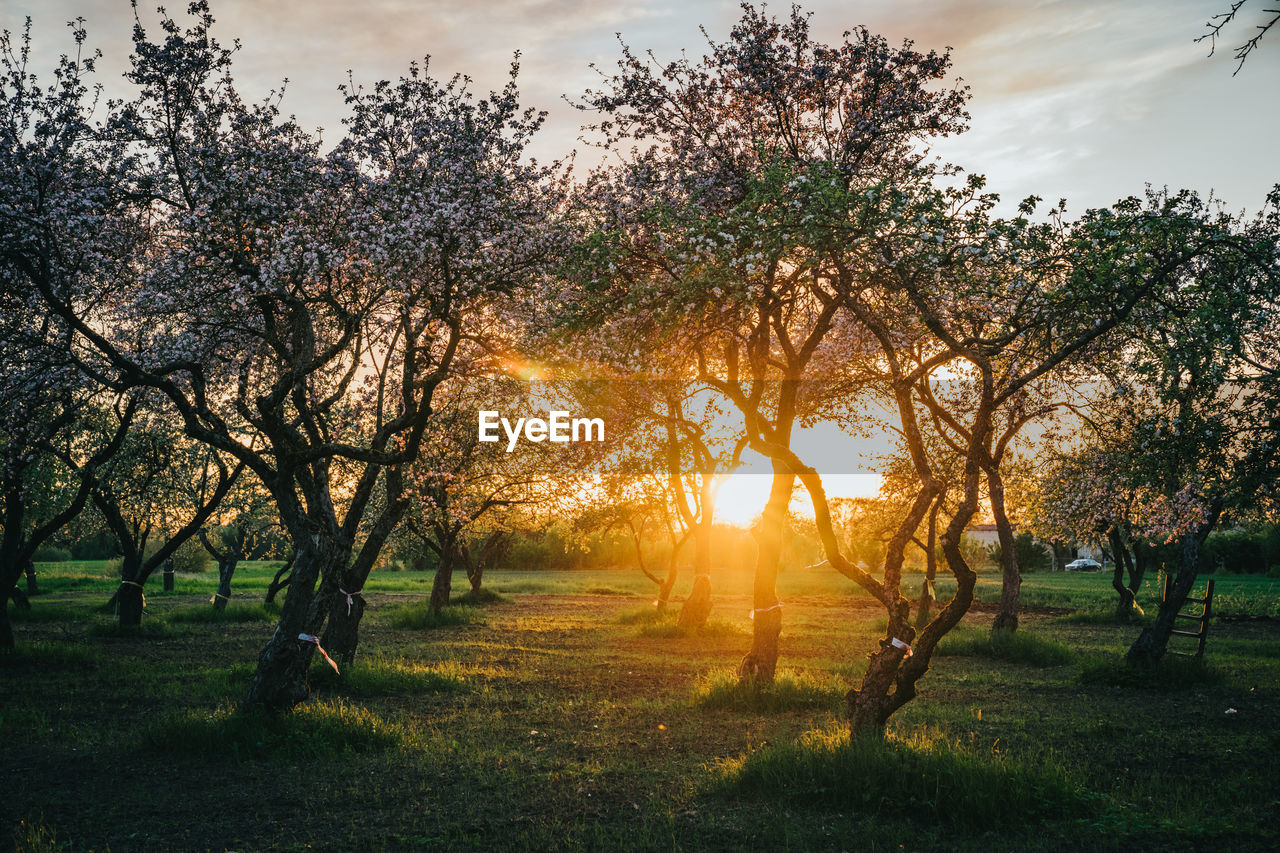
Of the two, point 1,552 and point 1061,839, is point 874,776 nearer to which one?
point 1061,839

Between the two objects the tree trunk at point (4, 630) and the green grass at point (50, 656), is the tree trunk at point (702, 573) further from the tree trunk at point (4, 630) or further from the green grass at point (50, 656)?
the tree trunk at point (4, 630)

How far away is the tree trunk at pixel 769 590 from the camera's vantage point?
680 inches

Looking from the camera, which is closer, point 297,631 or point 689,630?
point 297,631

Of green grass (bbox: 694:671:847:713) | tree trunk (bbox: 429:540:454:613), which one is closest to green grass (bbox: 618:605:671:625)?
tree trunk (bbox: 429:540:454:613)

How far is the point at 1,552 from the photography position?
2231 cm

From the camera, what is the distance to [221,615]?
35.9 m

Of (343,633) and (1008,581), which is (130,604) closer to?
(343,633)

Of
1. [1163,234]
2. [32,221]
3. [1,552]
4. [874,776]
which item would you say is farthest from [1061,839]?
[1,552]

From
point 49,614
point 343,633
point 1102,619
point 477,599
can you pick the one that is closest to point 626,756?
point 343,633

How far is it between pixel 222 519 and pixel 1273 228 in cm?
3981

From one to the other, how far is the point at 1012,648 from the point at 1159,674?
5608mm

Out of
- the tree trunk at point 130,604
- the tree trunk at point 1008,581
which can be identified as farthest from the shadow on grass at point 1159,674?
the tree trunk at point 130,604

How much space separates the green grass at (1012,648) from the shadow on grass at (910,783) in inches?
609

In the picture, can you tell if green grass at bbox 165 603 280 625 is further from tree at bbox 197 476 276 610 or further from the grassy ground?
the grassy ground
